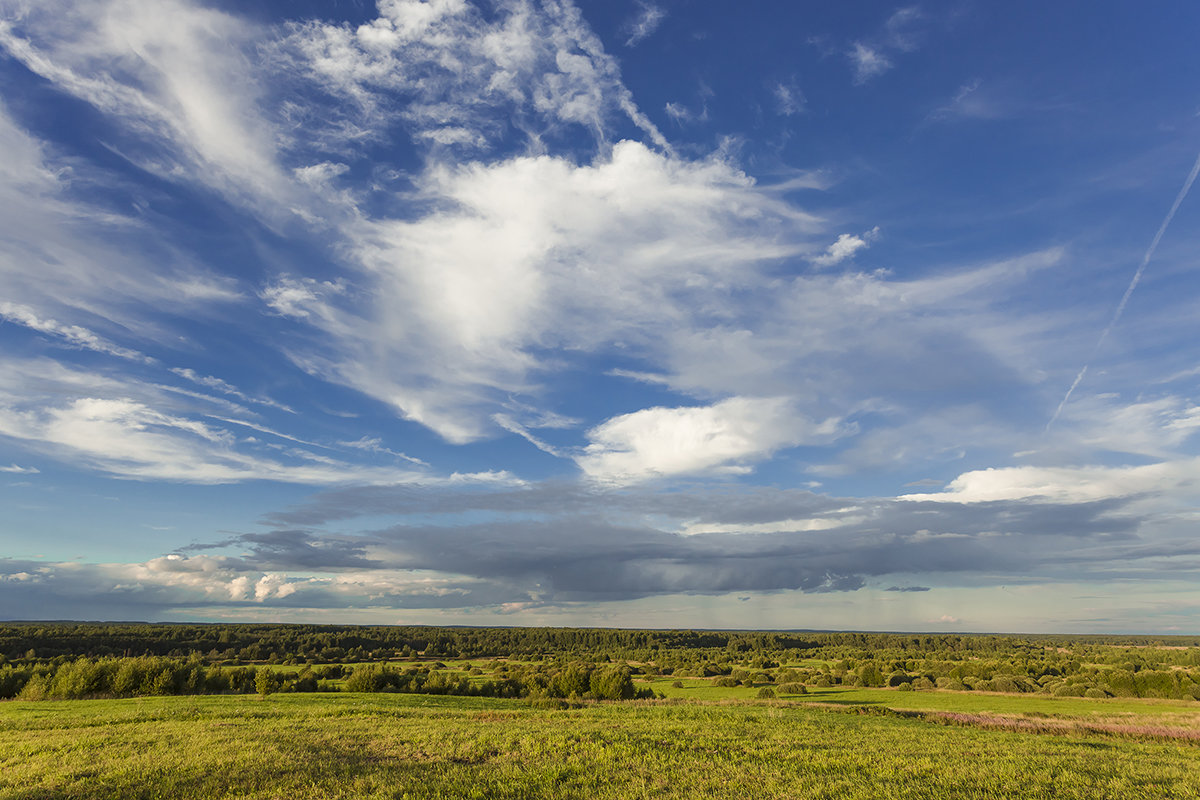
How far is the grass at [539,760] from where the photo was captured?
56.9 feet

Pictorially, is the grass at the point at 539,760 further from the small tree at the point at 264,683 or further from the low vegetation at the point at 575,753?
the small tree at the point at 264,683

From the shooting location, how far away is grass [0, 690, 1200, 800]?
56.9 ft

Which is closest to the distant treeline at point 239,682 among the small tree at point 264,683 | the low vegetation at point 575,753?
the small tree at point 264,683

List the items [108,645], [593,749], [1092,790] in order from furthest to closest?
[108,645]
[593,749]
[1092,790]

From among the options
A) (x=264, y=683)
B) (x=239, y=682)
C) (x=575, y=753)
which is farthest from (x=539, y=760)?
(x=239, y=682)

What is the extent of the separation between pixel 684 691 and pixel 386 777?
252 ft

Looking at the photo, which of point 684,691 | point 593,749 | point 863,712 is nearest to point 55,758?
point 593,749

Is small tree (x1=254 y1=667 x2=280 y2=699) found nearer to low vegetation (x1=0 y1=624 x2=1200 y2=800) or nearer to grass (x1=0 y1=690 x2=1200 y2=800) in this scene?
low vegetation (x1=0 y1=624 x2=1200 y2=800)

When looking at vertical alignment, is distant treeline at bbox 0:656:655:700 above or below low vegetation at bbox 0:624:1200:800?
below

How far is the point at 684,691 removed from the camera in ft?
278

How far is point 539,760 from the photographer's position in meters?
21.3

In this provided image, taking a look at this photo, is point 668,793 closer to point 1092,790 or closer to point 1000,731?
point 1092,790

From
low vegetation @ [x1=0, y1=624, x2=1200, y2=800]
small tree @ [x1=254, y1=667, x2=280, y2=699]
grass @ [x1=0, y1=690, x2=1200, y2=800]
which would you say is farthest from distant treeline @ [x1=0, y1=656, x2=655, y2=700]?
grass @ [x1=0, y1=690, x2=1200, y2=800]

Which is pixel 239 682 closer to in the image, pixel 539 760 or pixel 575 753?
pixel 575 753
